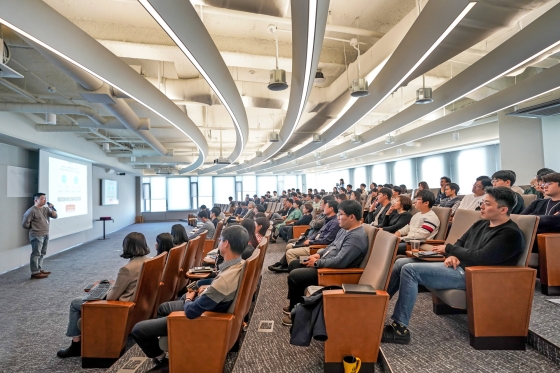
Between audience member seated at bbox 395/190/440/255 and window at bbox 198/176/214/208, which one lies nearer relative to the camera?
audience member seated at bbox 395/190/440/255

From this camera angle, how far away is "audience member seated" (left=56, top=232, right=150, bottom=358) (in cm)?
280

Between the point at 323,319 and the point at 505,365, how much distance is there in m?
1.21

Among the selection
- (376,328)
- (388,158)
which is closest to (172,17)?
(376,328)

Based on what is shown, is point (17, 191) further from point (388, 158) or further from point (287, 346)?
point (388, 158)

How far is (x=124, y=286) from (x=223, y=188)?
19.9 metres

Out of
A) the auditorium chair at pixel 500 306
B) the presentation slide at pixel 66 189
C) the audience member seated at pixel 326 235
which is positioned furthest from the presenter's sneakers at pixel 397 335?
the presentation slide at pixel 66 189

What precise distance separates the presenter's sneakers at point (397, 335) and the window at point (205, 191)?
65.7 ft

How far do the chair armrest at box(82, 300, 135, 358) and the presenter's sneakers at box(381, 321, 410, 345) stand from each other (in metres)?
2.06

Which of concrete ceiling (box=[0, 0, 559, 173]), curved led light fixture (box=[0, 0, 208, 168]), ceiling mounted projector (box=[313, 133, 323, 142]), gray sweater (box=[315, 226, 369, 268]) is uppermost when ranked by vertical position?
concrete ceiling (box=[0, 0, 559, 173])

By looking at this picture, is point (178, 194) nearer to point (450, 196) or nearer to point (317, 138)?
point (317, 138)

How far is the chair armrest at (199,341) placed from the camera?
216 centimetres

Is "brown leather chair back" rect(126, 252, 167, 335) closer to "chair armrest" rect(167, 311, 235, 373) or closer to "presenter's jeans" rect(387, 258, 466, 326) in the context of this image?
"chair armrest" rect(167, 311, 235, 373)

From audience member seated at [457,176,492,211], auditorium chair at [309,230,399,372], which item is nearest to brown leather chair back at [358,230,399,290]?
auditorium chair at [309,230,399,372]

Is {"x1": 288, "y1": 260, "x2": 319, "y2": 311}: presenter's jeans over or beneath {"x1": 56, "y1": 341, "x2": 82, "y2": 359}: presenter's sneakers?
over
